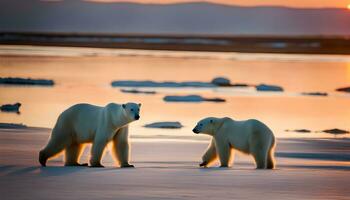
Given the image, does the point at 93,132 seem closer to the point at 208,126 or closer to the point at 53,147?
the point at 53,147

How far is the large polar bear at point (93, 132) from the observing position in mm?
11039

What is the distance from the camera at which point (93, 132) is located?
37.0 ft

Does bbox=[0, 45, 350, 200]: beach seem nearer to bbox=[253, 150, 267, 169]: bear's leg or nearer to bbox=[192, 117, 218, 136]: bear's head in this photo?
bbox=[253, 150, 267, 169]: bear's leg

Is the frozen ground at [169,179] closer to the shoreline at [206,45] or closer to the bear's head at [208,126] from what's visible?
the bear's head at [208,126]

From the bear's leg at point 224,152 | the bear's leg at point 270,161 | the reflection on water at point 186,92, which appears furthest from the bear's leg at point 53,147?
the reflection on water at point 186,92

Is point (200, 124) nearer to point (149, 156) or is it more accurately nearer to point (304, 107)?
point (149, 156)

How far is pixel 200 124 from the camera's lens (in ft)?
42.8

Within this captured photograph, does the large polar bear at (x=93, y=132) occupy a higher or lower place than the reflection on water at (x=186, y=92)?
lower

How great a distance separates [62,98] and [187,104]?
10.5 ft

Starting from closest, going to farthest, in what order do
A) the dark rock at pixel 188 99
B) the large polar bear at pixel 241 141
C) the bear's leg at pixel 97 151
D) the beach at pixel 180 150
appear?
the beach at pixel 180 150 → the bear's leg at pixel 97 151 → the large polar bear at pixel 241 141 → the dark rock at pixel 188 99

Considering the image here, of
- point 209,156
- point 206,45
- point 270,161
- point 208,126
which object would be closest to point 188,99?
point 208,126

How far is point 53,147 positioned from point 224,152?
2.17 metres

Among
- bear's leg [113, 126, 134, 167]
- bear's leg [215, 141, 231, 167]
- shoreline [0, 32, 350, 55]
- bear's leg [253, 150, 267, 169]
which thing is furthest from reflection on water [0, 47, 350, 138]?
shoreline [0, 32, 350, 55]

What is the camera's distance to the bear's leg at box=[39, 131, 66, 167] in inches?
442
